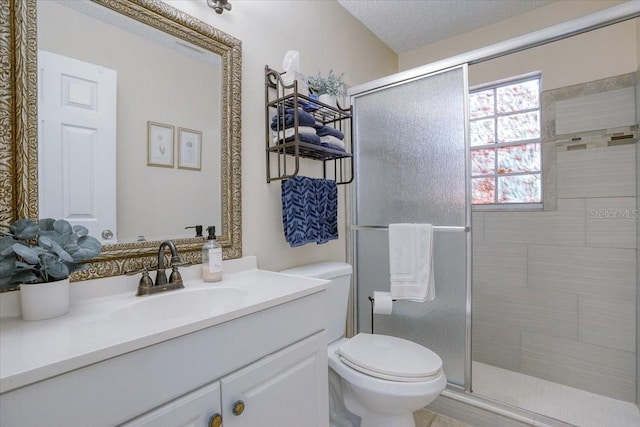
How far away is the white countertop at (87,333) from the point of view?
54 centimetres

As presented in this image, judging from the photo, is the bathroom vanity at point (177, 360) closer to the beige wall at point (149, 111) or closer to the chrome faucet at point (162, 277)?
the chrome faucet at point (162, 277)

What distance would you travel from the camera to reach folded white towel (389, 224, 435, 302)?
65.1 inches

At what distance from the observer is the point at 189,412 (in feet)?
2.37

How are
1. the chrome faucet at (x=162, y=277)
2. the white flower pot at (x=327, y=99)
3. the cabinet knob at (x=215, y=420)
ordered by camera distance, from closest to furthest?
1. the cabinet knob at (x=215, y=420)
2. the chrome faucet at (x=162, y=277)
3. the white flower pot at (x=327, y=99)

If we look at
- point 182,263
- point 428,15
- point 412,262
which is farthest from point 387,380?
point 428,15

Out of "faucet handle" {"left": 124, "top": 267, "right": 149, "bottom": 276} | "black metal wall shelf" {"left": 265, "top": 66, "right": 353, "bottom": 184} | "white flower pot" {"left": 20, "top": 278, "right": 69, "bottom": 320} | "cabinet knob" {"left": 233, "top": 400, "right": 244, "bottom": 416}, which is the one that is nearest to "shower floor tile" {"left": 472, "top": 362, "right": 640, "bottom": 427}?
"cabinet knob" {"left": 233, "top": 400, "right": 244, "bottom": 416}

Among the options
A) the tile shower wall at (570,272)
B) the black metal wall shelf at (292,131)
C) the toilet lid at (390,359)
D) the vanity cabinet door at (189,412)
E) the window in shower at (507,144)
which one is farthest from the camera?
the window in shower at (507,144)

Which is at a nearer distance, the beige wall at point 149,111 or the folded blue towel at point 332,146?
the beige wall at point 149,111

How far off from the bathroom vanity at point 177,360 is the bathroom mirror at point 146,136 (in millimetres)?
182

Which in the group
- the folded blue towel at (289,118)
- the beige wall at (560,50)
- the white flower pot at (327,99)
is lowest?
the folded blue towel at (289,118)

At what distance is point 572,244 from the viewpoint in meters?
1.95

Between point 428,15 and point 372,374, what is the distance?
226cm

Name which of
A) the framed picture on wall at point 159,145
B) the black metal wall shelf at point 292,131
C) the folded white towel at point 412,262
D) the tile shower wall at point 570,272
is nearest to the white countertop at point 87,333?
the framed picture on wall at point 159,145

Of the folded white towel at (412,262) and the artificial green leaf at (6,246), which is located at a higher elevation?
the artificial green leaf at (6,246)
